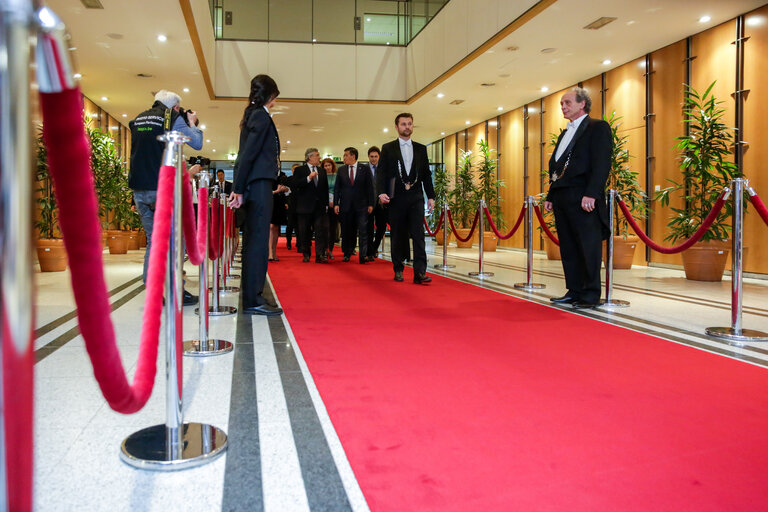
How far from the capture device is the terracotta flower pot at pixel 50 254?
23.1ft

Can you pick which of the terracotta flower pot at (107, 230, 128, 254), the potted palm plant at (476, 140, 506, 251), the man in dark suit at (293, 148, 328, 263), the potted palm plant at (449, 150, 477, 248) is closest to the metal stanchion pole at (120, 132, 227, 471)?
the man in dark suit at (293, 148, 328, 263)

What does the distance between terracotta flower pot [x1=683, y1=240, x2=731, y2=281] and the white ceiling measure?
9.26 ft

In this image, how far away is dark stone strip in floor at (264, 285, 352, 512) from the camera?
1395 mm

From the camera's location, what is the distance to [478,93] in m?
12.0

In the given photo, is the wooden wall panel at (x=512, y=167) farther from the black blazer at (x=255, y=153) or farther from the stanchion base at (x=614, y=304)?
the black blazer at (x=255, y=153)

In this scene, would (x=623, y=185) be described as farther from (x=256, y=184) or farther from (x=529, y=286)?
(x=256, y=184)

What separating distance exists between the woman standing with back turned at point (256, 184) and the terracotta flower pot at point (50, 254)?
4257mm

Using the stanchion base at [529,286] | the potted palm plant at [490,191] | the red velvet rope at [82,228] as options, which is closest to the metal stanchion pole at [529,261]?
the stanchion base at [529,286]

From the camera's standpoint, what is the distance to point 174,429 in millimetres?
1683

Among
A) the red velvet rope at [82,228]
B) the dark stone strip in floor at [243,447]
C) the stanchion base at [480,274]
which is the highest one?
the red velvet rope at [82,228]

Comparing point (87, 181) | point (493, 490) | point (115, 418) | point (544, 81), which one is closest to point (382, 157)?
point (115, 418)

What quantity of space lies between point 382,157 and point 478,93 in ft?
22.0

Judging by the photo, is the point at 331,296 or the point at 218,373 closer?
the point at 218,373

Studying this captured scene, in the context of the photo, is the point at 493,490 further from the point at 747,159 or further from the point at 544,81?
the point at 544,81
